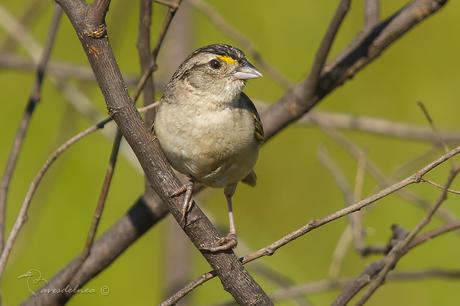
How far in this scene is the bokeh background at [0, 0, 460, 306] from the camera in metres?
5.16

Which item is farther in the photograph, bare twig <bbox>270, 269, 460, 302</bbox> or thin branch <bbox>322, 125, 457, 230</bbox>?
thin branch <bbox>322, 125, 457, 230</bbox>

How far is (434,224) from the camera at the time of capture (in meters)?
5.32

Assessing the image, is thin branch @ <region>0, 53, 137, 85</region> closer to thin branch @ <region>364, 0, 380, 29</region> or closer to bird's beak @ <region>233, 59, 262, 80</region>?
bird's beak @ <region>233, 59, 262, 80</region>

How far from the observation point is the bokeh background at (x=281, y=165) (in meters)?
5.16

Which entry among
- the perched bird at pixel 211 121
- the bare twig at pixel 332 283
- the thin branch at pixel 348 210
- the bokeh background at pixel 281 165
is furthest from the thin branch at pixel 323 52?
the bokeh background at pixel 281 165

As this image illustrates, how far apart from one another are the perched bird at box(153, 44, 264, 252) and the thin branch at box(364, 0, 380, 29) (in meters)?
0.41

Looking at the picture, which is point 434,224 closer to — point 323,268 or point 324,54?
point 323,268

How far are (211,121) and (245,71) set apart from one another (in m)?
0.23

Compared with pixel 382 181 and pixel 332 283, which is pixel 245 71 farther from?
pixel 332 283

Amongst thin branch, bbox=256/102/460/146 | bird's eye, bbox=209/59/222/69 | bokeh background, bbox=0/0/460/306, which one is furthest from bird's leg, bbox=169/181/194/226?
bokeh background, bbox=0/0/460/306

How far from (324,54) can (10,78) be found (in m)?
3.25

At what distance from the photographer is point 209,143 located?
9.83 ft

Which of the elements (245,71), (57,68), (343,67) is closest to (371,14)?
(343,67)

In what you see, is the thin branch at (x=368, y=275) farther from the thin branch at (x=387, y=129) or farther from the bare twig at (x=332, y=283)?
the thin branch at (x=387, y=129)
